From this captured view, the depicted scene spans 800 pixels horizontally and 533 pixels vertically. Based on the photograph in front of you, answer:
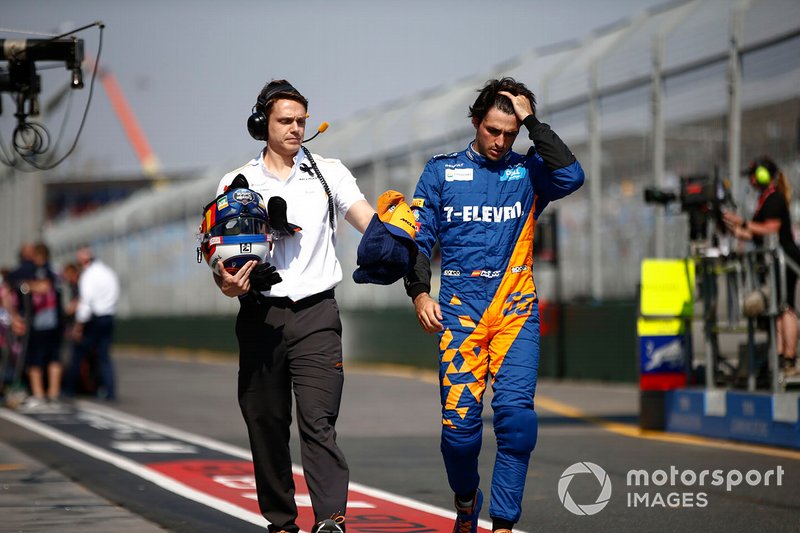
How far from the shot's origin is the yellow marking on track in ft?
32.3

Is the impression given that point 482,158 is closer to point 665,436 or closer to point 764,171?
point 764,171

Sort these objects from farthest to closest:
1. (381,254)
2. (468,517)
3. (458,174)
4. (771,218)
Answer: (771,218) < (458,174) < (468,517) < (381,254)

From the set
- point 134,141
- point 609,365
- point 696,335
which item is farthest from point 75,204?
point 696,335

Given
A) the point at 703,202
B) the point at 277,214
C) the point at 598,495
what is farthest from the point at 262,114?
the point at 703,202

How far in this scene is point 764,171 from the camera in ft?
36.3

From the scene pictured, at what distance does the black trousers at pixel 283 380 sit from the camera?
5.74m

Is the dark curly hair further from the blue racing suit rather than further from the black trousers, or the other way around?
the black trousers

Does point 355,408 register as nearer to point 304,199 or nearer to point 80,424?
point 80,424

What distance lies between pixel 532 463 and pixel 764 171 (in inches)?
130

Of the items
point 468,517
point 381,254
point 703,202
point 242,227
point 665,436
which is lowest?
point 665,436

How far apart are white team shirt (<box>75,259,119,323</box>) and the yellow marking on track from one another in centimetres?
532

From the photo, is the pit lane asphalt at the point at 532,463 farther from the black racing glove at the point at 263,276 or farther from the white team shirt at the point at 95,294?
the black racing glove at the point at 263,276

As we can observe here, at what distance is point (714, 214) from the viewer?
11117mm

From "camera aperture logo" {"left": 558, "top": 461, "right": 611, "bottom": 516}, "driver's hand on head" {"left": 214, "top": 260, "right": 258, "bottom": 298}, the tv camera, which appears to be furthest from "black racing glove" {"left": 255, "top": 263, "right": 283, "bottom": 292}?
the tv camera
